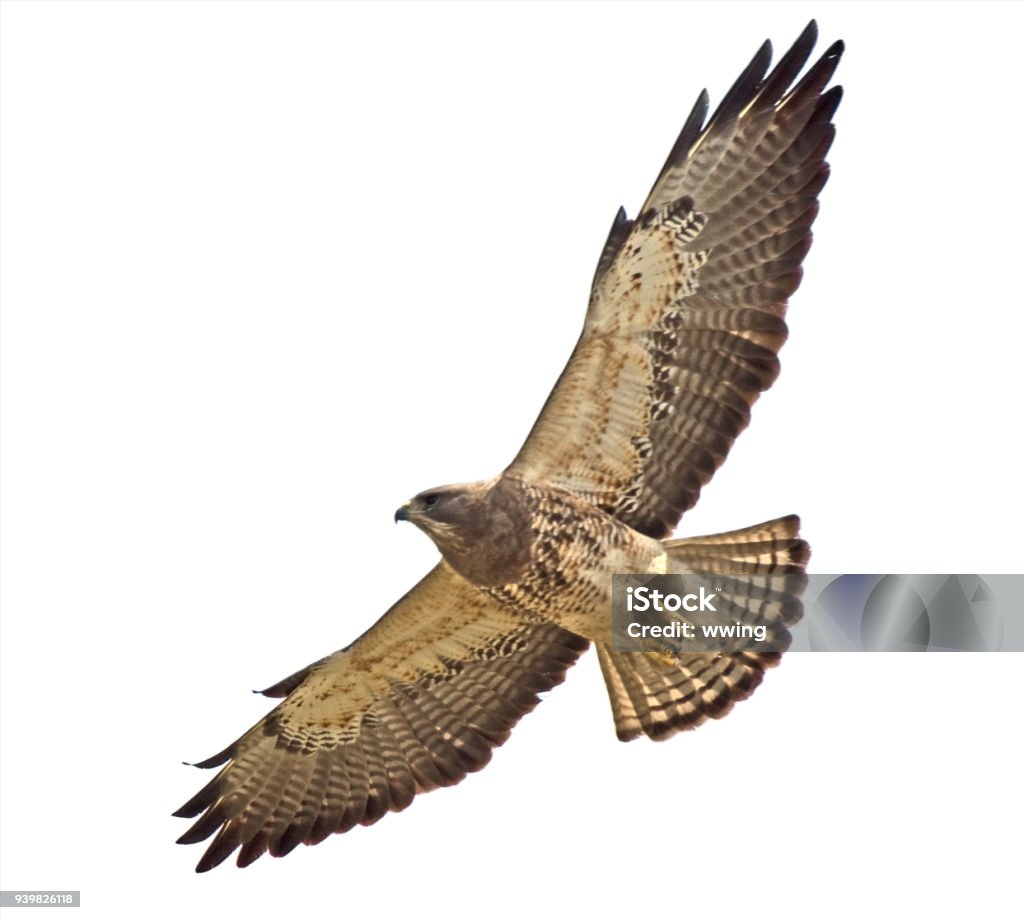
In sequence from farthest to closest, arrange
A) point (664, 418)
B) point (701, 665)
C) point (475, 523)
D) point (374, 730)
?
point (374, 730) < point (701, 665) < point (664, 418) < point (475, 523)

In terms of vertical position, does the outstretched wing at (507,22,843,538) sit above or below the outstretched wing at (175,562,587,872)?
above

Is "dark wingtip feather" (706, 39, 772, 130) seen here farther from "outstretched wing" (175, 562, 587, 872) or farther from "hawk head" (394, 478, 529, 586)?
"outstretched wing" (175, 562, 587, 872)

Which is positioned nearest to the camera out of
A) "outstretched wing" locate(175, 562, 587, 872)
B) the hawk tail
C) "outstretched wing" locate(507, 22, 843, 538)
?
"outstretched wing" locate(507, 22, 843, 538)

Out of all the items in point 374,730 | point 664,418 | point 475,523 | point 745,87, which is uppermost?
point 745,87

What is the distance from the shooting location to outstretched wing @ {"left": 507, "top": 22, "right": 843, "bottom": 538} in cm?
1242

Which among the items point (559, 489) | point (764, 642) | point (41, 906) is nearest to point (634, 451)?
point (559, 489)

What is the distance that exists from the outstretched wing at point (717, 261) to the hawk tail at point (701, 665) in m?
0.66

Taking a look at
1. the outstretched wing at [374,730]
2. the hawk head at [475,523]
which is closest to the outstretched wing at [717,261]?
the hawk head at [475,523]

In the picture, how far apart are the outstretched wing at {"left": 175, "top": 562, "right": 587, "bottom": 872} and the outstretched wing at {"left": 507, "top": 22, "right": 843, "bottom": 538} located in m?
1.93

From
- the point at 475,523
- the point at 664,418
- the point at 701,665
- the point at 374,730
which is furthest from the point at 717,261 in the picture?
the point at 374,730

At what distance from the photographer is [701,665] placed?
13203mm

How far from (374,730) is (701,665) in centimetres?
239

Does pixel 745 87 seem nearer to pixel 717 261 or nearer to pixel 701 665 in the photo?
pixel 717 261

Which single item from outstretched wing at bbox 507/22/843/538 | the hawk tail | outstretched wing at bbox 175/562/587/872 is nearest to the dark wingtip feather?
outstretched wing at bbox 507/22/843/538
